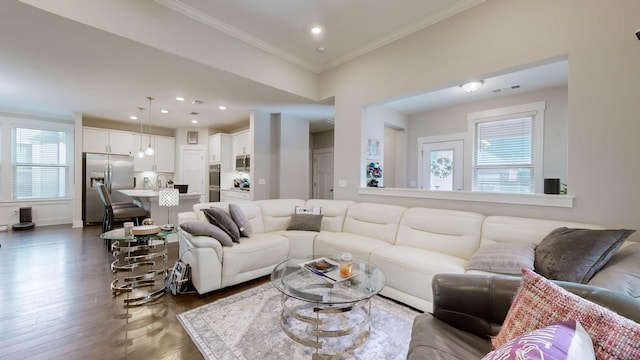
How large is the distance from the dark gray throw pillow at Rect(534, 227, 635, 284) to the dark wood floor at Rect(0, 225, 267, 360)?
8.49 ft

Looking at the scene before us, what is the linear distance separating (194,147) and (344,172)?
528 cm

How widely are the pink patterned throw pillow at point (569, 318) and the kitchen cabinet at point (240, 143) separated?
5.77m

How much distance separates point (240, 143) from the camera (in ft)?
21.4

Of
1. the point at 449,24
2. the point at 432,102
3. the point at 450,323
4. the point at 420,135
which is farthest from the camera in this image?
the point at 420,135

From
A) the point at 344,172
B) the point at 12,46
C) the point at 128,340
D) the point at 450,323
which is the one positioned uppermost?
the point at 12,46

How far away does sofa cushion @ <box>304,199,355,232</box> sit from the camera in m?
3.77

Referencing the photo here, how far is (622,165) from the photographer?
2082 mm

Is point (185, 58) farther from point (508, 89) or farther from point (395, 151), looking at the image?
point (508, 89)

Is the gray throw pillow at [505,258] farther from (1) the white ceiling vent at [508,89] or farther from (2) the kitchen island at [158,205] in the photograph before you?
(2) the kitchen island at [158,205]

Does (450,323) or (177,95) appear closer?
(450,323)

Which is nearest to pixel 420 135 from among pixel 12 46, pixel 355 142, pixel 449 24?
pixel 355 142

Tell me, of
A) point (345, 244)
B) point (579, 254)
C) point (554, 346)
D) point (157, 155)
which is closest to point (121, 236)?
point (345, 244)

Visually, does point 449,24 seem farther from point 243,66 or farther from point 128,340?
point 128,340

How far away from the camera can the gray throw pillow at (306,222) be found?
3.67m
